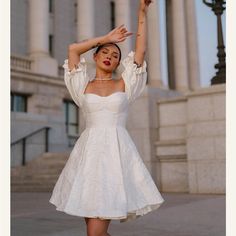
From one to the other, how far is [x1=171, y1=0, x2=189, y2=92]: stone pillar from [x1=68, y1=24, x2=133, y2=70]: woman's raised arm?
3170cm

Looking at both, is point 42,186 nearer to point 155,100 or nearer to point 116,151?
point 155,100

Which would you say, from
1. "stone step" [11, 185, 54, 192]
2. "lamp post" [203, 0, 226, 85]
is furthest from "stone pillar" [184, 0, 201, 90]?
"stone step" [11, 185, 54, 192]

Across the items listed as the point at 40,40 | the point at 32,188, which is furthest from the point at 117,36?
the point at 40,40

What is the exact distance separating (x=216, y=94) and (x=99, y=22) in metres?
25.3

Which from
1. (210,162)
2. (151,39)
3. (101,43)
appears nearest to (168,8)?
(151,39)

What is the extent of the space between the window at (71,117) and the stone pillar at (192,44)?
14.5 m

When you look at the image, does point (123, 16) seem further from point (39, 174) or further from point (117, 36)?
point (117, 36)

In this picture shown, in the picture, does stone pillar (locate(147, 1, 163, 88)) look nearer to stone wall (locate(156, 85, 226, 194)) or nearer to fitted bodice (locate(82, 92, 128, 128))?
stone wall (locate(156, 85, 226, 194))

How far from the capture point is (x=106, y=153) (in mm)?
3357

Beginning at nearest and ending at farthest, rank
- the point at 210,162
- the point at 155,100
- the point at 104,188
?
the point at 104,188 → the point at 210,162 → the point at 155,100

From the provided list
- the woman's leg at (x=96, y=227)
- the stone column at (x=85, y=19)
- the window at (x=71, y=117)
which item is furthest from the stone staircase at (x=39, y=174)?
the stone column at (x=85, y=19)

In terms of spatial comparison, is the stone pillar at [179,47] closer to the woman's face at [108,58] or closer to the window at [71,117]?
the window at [71,117]

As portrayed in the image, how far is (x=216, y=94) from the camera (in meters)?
11.3

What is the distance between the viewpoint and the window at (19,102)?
22.8 meters
